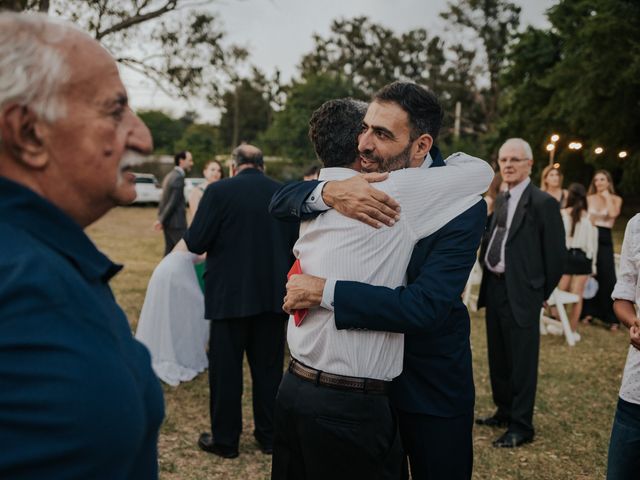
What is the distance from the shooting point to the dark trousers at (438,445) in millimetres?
2223

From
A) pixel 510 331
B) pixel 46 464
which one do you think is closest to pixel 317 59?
pixel 510 331

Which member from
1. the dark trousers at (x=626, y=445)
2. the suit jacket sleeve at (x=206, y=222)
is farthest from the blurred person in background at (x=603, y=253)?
the dark trousers at (x=626, y=445)

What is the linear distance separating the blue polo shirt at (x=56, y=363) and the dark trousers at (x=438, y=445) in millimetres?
1475

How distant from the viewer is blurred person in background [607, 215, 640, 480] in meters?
2.30

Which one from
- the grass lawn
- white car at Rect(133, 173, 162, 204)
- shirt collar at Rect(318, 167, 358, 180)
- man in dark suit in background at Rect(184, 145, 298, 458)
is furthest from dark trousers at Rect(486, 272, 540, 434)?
white car at Rect(133, 173, 162, 204)

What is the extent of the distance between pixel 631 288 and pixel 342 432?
1538mm

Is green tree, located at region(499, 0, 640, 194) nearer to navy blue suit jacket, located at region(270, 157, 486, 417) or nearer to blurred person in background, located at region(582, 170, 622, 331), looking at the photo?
blurred person in background, located at region(582, 170, 622, 331)

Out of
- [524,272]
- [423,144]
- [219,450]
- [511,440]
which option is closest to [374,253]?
[423,144]

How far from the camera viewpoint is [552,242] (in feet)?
15.7

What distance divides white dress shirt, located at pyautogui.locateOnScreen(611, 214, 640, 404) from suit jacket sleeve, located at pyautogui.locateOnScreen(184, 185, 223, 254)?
110 inches

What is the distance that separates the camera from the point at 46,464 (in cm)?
87

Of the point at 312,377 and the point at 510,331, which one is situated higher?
the point at 312,377

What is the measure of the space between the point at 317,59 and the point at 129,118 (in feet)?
201

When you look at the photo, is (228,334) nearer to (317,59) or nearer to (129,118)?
(129,118)
